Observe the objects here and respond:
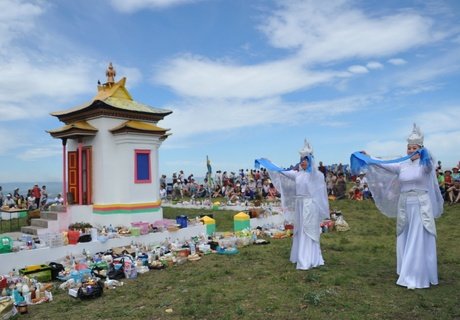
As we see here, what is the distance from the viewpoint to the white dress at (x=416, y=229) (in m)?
6.84

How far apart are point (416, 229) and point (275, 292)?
2.57m

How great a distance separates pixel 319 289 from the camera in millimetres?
6754

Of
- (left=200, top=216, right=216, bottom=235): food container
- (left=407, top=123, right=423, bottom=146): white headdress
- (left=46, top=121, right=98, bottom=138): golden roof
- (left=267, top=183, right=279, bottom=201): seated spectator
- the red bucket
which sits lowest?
the red bucket

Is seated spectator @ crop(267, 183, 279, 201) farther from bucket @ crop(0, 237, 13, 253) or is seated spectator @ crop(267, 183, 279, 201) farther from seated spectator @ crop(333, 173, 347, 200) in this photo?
bucket @ crop(0, 237, 13, 253)

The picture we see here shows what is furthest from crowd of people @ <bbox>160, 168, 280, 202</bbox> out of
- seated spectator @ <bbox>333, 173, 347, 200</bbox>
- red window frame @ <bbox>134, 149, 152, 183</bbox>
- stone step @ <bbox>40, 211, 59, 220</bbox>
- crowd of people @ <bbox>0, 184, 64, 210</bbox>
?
stone step @ <bbox>40, 211, 59, 220</bbox>

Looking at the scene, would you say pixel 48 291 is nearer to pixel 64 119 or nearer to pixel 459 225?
pixel 64 119

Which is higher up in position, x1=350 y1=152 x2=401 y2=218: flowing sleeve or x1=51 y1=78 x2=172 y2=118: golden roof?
x1=51 y1=78 x2=172 y2=118: golden roof

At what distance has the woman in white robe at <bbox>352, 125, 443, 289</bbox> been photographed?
6.87 metres

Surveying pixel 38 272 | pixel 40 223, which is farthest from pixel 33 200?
pixel 38 272

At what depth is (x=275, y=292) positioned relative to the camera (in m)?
6.73

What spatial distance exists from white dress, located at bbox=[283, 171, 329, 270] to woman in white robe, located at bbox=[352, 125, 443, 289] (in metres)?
1.39

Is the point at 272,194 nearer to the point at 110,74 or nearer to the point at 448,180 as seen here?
the point at 448,180

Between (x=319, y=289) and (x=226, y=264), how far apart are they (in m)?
2.68

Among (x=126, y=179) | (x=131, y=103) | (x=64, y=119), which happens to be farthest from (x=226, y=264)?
(x=64, y=119)
